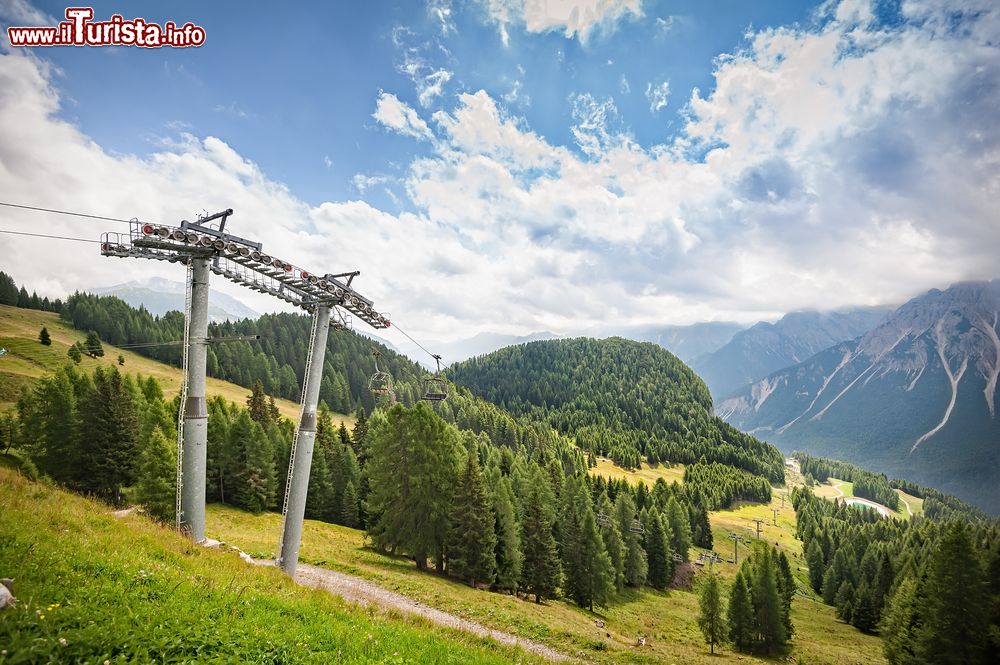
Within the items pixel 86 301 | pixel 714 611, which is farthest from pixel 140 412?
pixel 86 301

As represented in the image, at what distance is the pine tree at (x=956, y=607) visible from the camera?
3394 centimetres

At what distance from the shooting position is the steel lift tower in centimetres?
1928

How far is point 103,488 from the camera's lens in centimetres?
4525

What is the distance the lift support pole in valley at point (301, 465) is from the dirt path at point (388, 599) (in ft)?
5.91

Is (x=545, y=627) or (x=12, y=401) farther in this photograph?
(x=12, y=401)

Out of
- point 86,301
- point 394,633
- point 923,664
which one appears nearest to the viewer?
point 394,633

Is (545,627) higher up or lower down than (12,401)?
lower down

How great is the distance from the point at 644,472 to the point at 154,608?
182128 mm

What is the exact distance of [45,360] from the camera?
81.1m

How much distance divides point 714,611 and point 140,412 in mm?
66921

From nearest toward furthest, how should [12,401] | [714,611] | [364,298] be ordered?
[364,298] → [714,611] → [12,401]

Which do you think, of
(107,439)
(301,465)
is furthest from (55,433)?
(301,465)

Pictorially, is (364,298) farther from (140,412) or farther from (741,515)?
(741,515)

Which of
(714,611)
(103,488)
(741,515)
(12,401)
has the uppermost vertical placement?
(12,401)
